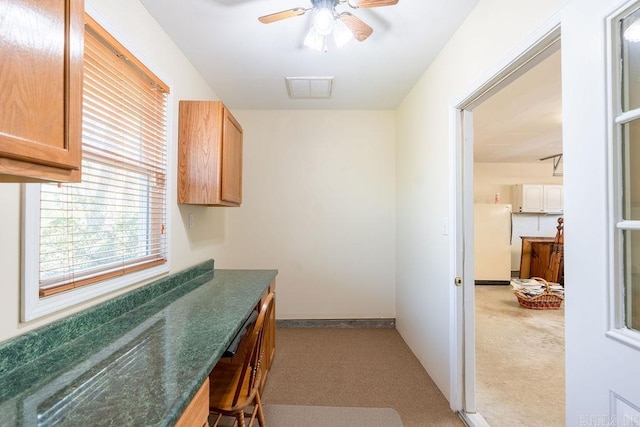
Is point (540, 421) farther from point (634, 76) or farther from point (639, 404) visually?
point (634, 76)

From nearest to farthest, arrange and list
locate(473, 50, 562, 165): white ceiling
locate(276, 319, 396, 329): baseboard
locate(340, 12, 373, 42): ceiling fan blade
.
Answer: locate(340, 12, 373, 42): ceiling fan blade → locate(473, 50, 562, 165): white ceiling → locate(276, 319, 396, 329): baseboard

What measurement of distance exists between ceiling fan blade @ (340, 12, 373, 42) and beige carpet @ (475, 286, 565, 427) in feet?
8.25

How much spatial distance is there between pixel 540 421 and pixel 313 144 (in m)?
3.00

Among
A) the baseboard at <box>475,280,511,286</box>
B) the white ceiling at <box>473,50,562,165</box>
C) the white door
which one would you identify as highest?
the white ceiling at <box>473,50,562,165</box>

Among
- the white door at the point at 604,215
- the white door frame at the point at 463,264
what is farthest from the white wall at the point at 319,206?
the white door at the point at 604,215

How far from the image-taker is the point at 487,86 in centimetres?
165

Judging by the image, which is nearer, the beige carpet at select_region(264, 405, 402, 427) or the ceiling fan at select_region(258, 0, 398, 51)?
the ceiling fan at select_region(258, 0, 398, 51)

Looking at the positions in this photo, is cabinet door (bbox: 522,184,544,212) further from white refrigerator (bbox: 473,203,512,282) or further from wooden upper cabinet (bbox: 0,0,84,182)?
wooden upper cabinet (bbox: 0,0,84,182)

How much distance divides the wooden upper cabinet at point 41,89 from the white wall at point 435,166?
1628 millimetres

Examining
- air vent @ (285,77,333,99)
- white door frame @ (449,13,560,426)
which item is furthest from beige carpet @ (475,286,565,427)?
air vent @ (285,77,333,99)

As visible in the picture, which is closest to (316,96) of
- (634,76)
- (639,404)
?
(634,76)

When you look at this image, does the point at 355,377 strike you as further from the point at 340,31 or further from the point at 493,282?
the point at 493,282

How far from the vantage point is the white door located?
845 mm

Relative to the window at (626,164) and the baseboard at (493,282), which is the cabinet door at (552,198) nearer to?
the baseboard at (493,282)
